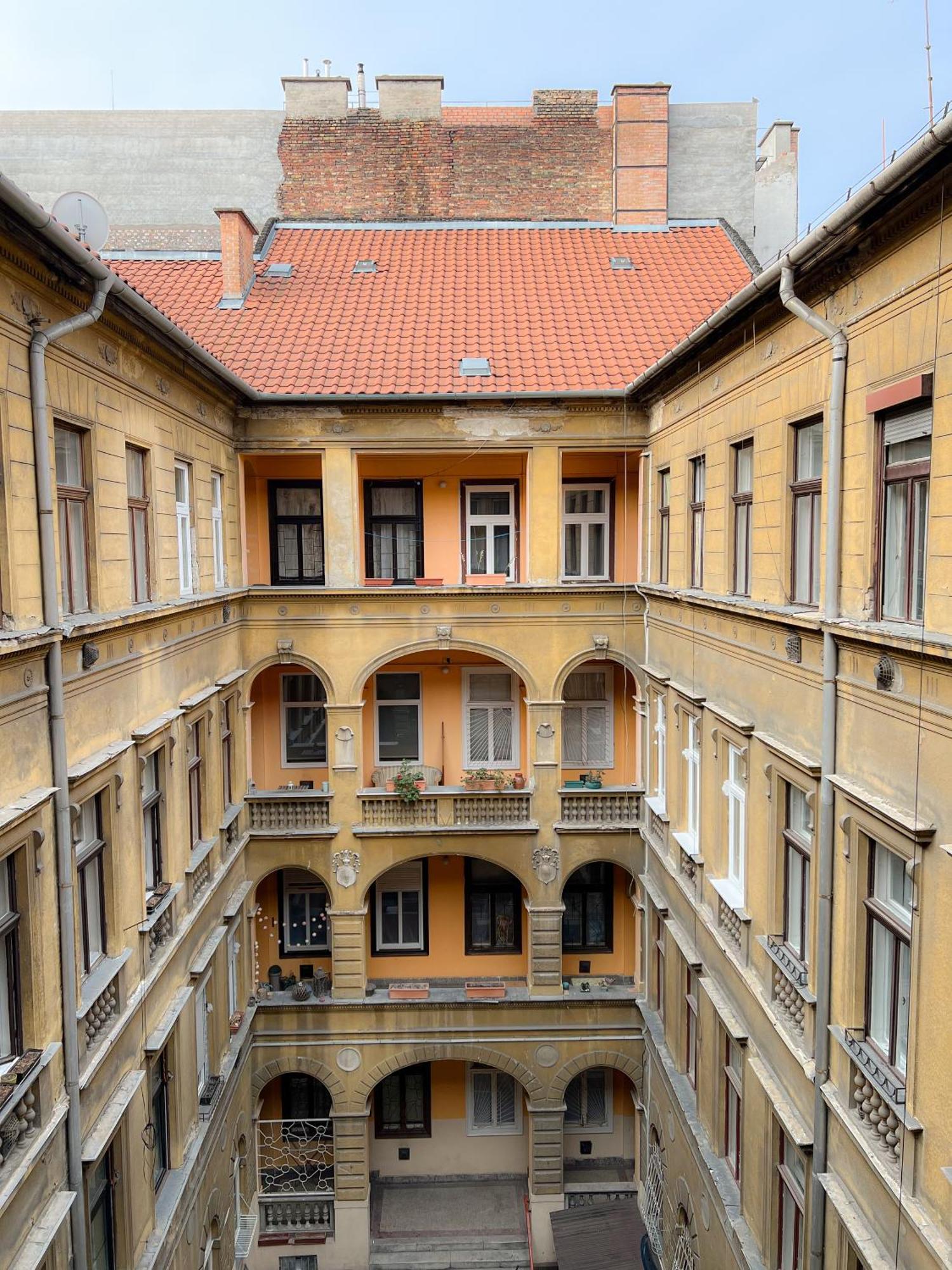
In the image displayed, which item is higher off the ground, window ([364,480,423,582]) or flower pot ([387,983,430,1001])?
window ([364,480,423,582])

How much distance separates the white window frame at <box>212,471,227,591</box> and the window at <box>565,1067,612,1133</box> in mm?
11720

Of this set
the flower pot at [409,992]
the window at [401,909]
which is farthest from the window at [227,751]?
the flower pot at [409,992]

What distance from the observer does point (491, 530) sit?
17.9 m

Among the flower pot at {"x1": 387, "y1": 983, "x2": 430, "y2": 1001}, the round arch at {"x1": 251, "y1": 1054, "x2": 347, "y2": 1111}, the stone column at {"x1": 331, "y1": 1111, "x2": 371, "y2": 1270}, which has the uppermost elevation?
the flower pot at {"x1": 387, "y1": 983, "x2": 430, "y2": 1001}

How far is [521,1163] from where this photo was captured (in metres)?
19.0

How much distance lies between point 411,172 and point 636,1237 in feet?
71.0

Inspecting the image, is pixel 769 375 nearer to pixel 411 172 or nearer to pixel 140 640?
pixel 140 640

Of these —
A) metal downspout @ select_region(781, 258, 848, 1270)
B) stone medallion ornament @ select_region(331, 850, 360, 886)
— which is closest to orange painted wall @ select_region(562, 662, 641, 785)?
stone medallion ornament @ select_region(331, 850, 360, 886)

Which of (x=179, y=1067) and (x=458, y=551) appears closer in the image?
(x=179, y=1067)

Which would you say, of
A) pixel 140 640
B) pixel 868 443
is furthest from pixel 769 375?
pixel 140 640

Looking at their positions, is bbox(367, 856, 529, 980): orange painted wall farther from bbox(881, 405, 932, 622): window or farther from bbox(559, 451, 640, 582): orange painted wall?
bbox(881, 405, 932, 622): window

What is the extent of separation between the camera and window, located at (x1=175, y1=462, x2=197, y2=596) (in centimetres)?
1275

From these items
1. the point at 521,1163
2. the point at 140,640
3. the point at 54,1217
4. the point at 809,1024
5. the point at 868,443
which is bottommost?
the point at 521,1163

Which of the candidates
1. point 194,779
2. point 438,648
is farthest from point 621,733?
point 194,779
